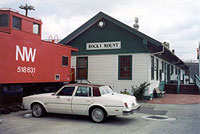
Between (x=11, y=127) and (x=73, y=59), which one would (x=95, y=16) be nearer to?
(x=73, y=59)

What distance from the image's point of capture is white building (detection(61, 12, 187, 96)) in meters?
16.1

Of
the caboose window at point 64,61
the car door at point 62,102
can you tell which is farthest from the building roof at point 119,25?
the car door at point 62,102

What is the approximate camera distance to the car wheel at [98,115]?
8.50 metres

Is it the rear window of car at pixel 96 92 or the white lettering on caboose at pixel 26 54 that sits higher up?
the white lettering on caboose at pixel 26 54

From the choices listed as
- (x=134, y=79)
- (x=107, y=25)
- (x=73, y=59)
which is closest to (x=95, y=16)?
(x=107, y=25)

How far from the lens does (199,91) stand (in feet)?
65.9

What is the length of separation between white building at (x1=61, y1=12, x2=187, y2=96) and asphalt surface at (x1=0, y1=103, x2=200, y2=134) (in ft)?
21.4

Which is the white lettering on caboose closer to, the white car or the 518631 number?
the 518631 number

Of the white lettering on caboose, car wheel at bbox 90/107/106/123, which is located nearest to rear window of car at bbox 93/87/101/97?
car wheel at bbox 90/107/106/123

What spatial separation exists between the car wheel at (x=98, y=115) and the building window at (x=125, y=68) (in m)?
8.08

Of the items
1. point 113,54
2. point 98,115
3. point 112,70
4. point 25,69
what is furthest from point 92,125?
point 113,54

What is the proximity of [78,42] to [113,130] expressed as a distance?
11.7m

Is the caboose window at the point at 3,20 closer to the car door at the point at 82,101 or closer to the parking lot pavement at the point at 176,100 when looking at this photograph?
the car door at the point at 82,101

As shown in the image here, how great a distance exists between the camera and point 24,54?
10609mm
